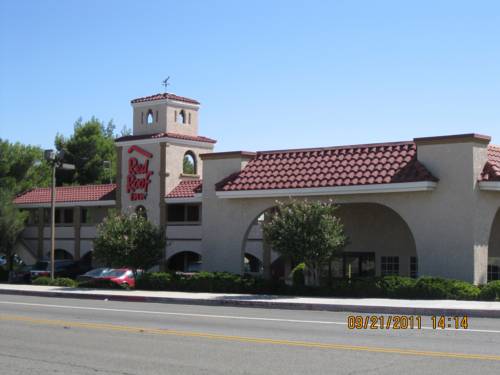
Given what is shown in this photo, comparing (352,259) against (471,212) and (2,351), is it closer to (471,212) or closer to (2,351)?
(471,212)

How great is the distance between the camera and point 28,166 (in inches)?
2146

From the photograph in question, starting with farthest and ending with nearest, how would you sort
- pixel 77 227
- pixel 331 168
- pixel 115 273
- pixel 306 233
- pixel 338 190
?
pixel 77 227 < pixel 115 273 < pixel 331 168 < pixel 338 190 < pixel 306 233

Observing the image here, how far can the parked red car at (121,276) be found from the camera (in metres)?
32.4

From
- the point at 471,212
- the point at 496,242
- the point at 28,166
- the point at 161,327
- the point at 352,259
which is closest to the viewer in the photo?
the point at 161,327

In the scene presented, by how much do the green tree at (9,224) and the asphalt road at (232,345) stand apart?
1081 inches

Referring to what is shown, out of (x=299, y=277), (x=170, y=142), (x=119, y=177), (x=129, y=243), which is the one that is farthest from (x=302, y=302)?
(x=119, y=177)

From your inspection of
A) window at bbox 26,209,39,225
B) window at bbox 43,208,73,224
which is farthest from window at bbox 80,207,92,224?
window at bbox 26,209,39,225

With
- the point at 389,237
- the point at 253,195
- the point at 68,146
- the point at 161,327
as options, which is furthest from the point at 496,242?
the point at 68,146

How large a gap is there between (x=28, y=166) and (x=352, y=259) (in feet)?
98.3

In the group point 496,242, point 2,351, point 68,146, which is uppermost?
point 68,146

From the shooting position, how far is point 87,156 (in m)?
70.9

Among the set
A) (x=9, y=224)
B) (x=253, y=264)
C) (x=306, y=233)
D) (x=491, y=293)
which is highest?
(x=9, y=224)

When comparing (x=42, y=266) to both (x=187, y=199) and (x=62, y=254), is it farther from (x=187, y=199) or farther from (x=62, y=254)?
(x=187, y=199)

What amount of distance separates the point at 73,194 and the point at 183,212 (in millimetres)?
8992
